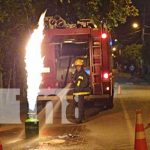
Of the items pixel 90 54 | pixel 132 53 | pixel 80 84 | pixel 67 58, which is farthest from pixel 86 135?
pixel 132 53

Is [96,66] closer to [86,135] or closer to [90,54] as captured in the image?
[90,54]

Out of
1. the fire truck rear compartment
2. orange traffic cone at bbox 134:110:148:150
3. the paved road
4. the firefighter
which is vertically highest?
the fire truck rear compartment

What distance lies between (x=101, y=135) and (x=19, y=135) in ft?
6.45

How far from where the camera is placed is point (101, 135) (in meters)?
12.3

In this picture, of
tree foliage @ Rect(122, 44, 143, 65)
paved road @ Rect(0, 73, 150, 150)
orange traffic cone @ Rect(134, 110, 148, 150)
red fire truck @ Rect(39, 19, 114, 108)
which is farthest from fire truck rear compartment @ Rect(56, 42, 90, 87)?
tree foliage @ Rect(122, 44, 143, 65)

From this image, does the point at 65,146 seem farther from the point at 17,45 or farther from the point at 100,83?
the point at 17,45

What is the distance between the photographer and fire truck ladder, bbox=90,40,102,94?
1795 centimetres

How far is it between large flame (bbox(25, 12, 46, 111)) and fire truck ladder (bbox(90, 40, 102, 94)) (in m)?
1.80

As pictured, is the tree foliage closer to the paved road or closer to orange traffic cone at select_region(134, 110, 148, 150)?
the paved road

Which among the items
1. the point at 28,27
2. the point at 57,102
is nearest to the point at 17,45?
the point at 28,27

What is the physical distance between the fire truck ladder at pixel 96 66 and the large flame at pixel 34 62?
70.9 inches

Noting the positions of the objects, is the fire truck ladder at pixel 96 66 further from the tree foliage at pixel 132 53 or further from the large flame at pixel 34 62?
the tree foliage at pixel 132 53

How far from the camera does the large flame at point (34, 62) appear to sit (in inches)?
678

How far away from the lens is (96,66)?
18.0 m
